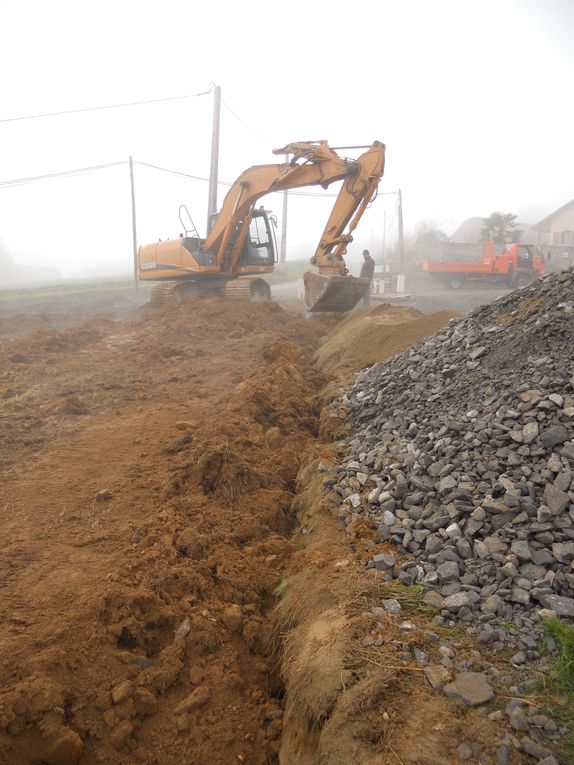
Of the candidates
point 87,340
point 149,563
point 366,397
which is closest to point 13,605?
point 149,563

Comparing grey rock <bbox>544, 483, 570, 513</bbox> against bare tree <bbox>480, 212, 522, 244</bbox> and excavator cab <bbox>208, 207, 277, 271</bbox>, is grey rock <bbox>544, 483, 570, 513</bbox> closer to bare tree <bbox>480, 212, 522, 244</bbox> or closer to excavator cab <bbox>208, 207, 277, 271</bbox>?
excavator cab <bbox>208, 207, 277, 271</bbox>

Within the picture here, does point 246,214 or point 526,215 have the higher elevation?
point 526,215

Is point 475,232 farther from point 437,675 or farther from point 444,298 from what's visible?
point 437,675

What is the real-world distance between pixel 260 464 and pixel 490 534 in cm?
225

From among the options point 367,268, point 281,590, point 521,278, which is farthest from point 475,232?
point 281,590

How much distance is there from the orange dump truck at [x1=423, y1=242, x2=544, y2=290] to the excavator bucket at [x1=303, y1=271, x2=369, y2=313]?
14018mm

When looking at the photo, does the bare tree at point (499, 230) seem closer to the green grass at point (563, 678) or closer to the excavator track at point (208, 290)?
the excavator track at point (208, 290)

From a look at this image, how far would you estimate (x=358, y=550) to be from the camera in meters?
3.36

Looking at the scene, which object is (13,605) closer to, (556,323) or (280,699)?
(280,699)

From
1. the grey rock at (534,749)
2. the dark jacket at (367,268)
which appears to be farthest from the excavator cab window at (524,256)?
the grey rock at (534,749)

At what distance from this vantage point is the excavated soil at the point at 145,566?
96.7 inches

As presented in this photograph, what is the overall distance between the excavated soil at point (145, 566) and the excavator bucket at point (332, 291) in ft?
11.5

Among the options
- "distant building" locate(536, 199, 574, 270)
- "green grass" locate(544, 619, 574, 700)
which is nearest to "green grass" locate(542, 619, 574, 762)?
"green grass" locate(544, 619, 574, 700)

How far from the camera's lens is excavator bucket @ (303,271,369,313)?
10141 millimetres
